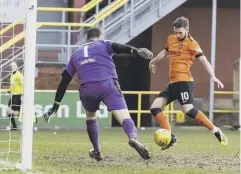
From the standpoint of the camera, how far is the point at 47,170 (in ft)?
25.1

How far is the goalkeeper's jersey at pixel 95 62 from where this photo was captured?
8484mm

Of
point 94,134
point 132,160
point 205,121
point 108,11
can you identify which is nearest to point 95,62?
point 94,134

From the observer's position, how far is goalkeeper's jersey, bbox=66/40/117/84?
8.48 m

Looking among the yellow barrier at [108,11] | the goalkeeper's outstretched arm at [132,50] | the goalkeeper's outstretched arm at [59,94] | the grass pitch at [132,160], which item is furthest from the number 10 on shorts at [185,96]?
the yellow barrier at [108,11]

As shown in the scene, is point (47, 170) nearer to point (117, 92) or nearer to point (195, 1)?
point (117, 92)

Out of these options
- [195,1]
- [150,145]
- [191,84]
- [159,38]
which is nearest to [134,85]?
[159,38]

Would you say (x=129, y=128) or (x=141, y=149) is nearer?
(x=141, y=149)

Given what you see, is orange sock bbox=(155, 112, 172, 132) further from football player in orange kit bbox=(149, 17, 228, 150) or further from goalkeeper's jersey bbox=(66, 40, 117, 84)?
goalkeeper's jersey bbox=(66, 40, 117, 84)

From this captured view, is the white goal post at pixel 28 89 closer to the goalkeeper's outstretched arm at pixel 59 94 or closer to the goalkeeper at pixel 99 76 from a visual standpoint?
the goalkeeper at pixel 99 76

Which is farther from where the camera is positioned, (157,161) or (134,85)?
(134,85)

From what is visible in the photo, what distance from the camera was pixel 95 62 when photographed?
27.9 ft

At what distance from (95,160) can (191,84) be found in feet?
6.57

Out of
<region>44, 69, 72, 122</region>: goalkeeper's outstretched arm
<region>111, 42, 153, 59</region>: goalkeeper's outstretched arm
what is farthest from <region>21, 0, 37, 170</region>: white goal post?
<region>111, 42, 153, 59</region>: goalkeeper's outstretched arm

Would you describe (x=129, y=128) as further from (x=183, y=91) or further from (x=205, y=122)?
(x=205, y=122)
